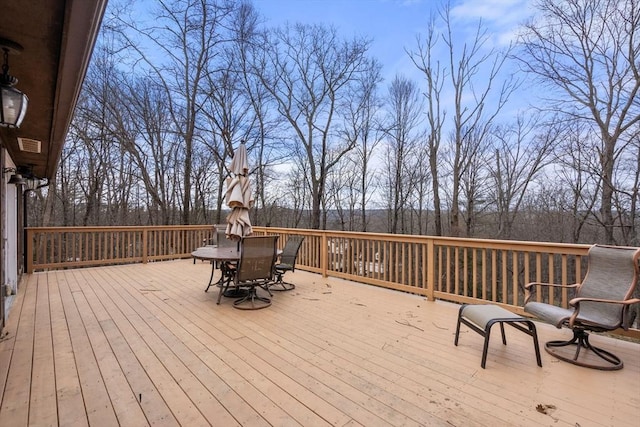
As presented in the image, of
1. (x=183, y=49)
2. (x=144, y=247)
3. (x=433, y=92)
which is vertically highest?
(x=183, y=49)

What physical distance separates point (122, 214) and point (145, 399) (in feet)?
43.1

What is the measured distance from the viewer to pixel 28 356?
8.78 ft

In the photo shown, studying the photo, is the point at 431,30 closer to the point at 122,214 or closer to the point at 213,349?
the point at 213,349

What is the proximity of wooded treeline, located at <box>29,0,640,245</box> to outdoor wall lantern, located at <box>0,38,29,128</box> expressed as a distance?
28.4 feet

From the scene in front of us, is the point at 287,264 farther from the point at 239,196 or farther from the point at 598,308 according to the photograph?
the point at 598,308

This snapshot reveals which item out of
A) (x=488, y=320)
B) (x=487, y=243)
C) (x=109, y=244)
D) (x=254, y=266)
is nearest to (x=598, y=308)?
(x=488, y=320)

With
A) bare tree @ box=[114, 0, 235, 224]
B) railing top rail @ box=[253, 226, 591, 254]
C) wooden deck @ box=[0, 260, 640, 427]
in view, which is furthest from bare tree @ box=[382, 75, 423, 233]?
wooden deck @ box=[0, 260, 640, 427]

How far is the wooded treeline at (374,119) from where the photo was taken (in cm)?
887

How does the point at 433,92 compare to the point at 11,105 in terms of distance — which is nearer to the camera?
the point at 11,105

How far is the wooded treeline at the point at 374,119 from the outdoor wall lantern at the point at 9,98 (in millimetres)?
8658

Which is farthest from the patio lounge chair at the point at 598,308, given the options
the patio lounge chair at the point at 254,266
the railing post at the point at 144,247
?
the railing post at the point at 144,247

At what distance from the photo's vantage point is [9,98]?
1.96 metres

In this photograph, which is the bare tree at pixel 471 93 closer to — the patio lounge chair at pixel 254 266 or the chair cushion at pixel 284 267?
the chair cushion at pixel 284 267

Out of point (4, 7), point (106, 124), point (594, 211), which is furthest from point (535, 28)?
point (106, 124)
